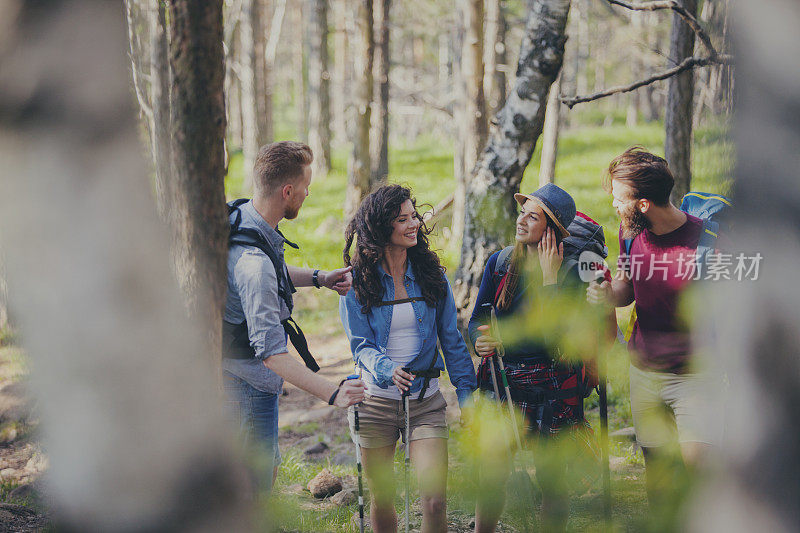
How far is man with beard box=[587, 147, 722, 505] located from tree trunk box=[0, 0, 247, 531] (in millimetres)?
2822

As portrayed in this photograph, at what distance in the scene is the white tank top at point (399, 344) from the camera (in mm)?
4020

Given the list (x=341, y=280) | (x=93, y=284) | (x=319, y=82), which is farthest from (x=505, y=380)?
(x=319, y=82)

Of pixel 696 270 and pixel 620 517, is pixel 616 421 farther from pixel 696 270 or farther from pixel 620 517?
pixel 620 517

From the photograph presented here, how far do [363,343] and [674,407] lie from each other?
5.56 feet

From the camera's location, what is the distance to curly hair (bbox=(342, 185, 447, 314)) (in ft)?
13.2

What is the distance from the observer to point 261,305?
11.1 ft

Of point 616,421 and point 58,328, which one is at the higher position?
point 58,328

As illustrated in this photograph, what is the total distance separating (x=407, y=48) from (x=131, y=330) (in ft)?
191

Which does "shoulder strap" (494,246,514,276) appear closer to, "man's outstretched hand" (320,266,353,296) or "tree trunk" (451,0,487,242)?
"man's outstretched hand" (320,266,353,296)

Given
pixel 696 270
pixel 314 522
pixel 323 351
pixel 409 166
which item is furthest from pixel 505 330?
pixel 409 166

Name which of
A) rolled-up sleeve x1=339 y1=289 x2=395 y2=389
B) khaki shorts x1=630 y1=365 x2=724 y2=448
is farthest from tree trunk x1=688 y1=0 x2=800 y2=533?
rolled-up sleeve x1=339 y1=289 x2=395 y2=389

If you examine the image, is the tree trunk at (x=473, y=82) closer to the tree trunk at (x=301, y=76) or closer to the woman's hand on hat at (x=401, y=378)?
the woman's hand on hat at (x=401, y=378)

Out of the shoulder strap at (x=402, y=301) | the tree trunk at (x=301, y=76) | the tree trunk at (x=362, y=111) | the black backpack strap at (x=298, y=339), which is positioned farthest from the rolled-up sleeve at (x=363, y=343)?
the tree trunk at (x=301, y=76)

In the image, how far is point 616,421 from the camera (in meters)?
7.08
